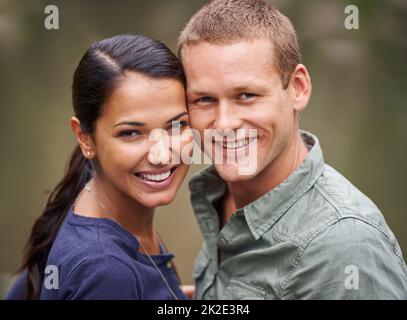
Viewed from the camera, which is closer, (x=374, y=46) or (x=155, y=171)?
(x=155, y=171)

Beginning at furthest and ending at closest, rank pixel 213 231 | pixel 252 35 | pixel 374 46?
pixel 374 46, pixel 213 231, pixel 252 35

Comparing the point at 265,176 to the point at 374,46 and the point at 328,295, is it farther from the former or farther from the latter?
the point at 374,46

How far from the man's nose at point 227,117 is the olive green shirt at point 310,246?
0.26 metres

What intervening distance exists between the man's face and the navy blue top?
0.38 m

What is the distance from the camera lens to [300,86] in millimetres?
1872

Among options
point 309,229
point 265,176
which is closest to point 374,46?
point 265,176

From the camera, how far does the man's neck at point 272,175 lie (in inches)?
74.4

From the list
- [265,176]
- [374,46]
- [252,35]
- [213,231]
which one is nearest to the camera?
[252,35]

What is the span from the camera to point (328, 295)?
1625mm

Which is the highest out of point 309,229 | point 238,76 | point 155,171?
point 238,76

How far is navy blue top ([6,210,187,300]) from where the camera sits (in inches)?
60.3

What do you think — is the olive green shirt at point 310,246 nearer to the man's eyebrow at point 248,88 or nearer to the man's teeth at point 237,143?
the man's teeth at point 237,143

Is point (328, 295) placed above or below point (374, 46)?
below

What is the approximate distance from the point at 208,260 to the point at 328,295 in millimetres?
626
